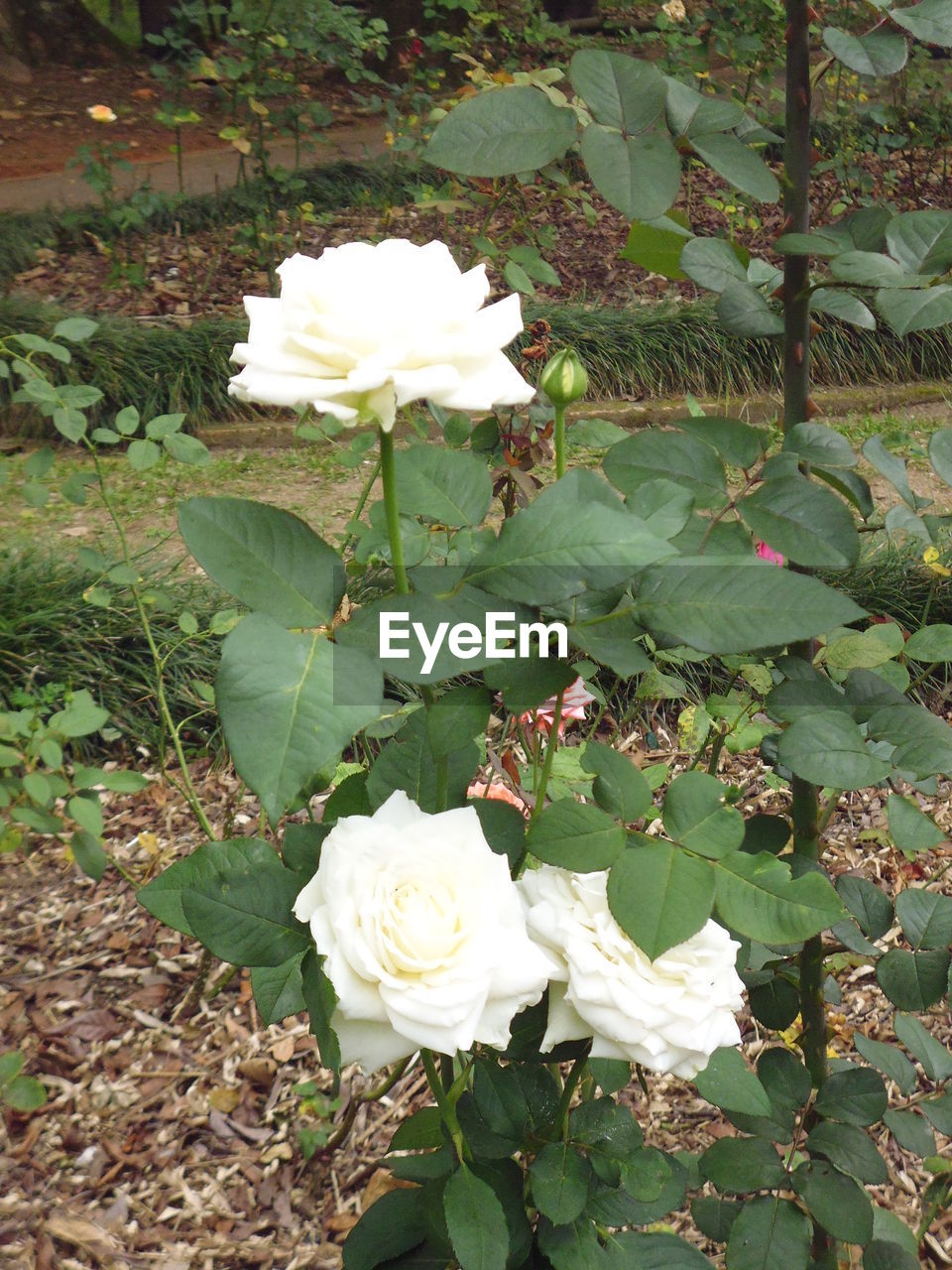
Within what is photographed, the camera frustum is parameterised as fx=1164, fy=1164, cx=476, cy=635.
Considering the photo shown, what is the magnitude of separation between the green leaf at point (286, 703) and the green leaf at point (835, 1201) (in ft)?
2.25

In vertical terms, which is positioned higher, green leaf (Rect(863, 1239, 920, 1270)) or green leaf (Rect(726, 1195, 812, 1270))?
green leaf (Rect(726, 1195, 812, 1270))

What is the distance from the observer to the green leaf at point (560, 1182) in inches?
31.1

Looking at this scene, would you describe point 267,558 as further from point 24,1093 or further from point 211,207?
point 211,207

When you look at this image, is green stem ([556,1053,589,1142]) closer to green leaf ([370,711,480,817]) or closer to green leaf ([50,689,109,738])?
green leaf ([370,711,480,817])

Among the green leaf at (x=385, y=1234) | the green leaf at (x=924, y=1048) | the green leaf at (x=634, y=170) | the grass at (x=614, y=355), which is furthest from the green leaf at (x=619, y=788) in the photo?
the grass at (x=614, y=355)

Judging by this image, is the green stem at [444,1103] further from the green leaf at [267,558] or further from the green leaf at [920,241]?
the green leaf at [920,241]

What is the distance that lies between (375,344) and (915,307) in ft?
1.15

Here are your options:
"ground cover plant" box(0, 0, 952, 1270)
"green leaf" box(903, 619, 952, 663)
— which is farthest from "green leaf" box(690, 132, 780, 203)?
"green leaf" box(903, 619, 952, 663)

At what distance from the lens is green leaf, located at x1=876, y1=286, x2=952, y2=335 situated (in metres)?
0.67

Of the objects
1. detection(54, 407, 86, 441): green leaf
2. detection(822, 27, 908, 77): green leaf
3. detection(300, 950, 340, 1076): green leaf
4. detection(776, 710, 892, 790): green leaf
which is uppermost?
→ detection(822, 27, 908, 77): green leaf

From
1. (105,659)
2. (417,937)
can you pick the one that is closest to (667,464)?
(417,937)

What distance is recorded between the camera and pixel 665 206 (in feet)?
2.25

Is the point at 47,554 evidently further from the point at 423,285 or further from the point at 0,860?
the point at 423,285

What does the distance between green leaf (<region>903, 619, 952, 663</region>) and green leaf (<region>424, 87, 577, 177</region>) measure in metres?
0.54
